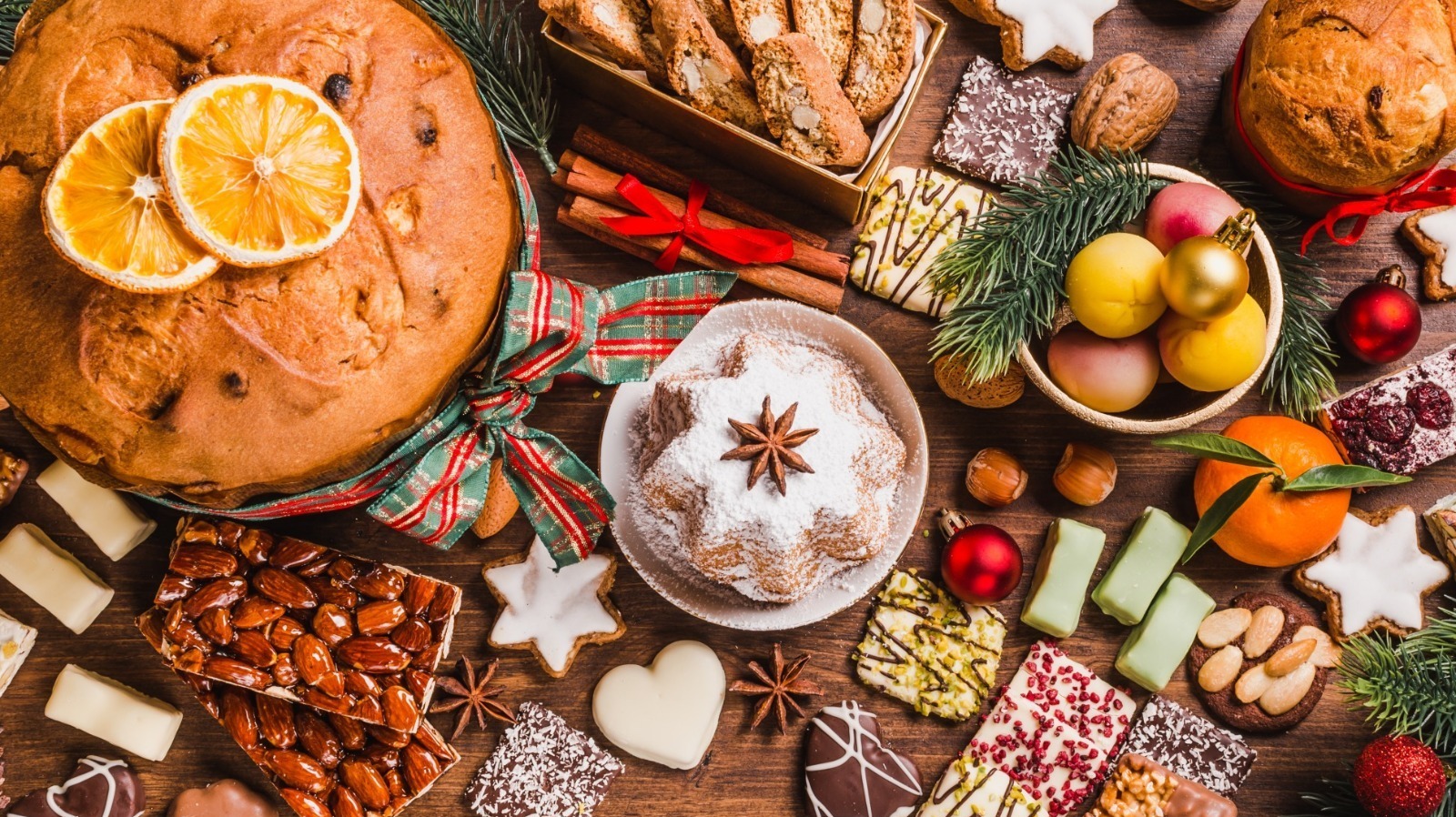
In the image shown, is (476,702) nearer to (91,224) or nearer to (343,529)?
(343,529)

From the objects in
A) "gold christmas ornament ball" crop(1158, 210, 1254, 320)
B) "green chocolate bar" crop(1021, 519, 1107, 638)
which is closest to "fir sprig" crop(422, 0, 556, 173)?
"gold christmas ornament ball" crop(1158, 210, 1254, 320)

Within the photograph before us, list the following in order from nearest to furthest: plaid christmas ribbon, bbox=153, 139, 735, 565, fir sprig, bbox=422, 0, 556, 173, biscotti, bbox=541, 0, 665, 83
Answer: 1. plaid christmas ribbon, bbox=153, 139, 735, 565
2. biscotti, bbox=541, 0, 665, 83
3. fir sprig, bbox=422, 0, 556, 173

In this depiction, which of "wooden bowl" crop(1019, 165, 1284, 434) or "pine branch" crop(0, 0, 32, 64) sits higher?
"pine branch" crop(0, 0, 32, 64)

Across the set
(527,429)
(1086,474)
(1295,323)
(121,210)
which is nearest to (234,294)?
(121,210)

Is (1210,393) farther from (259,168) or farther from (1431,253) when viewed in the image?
(259,168)

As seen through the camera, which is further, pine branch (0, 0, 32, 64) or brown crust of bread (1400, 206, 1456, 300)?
brown crust of bread (1400, 206, 1456, 300)

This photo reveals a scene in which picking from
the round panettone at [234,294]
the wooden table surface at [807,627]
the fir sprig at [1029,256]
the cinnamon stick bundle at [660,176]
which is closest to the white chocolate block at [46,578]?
the wooden table surface at [807,627]

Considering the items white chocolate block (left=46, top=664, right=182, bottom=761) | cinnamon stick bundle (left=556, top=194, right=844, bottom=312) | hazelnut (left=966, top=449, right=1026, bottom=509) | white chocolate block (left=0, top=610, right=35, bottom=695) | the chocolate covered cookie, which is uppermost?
cinnamon stick bundle (left=556, top=194, right=844, bottom=312)

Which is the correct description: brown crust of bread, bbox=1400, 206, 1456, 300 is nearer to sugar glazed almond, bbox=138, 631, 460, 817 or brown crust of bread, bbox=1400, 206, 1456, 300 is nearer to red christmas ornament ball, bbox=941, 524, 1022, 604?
red christmas ornament ball, bbox=941, 524, 1022, 604

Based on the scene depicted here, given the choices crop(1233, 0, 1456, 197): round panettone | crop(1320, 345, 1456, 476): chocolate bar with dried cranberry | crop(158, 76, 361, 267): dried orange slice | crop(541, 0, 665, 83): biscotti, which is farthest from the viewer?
crop(1320, 345, 1456, 476): chocolate bar with dried cranberry
